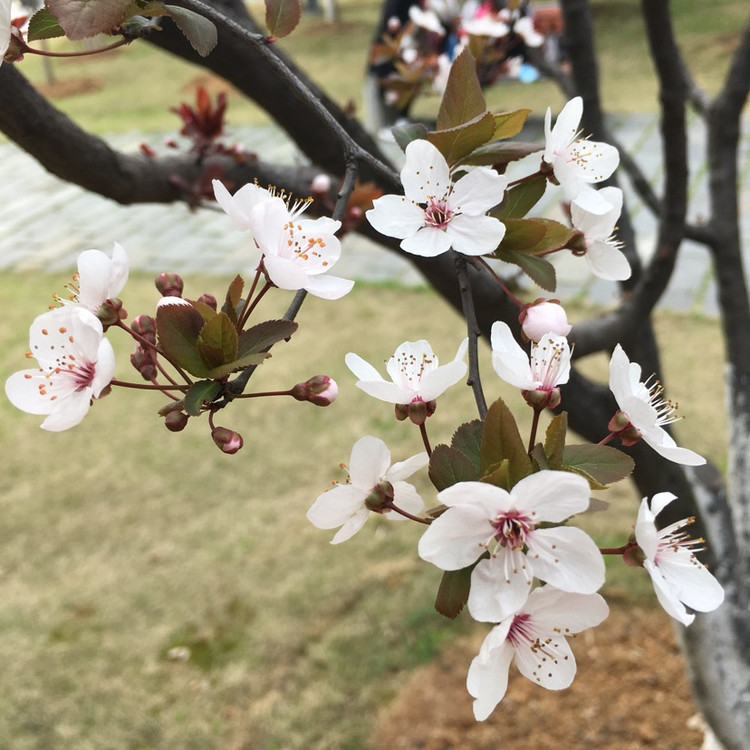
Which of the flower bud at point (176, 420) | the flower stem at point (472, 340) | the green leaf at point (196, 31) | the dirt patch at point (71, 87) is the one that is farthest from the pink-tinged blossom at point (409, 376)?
the dirt patch at point (71, 87)

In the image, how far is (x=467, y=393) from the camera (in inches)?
142

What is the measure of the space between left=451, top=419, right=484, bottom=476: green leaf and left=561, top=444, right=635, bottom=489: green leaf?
0.06 metres

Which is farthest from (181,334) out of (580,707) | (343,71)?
(343,71)

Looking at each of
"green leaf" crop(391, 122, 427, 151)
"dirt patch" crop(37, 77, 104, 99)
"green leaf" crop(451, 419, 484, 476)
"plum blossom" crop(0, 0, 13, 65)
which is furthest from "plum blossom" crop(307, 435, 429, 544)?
"dirt patch" crop(37, 77, 104, 99)

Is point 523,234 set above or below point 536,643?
above

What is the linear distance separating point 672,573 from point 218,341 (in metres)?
0.34

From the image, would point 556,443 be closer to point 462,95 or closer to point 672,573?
point 672,573

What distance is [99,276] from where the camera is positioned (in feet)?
1.98

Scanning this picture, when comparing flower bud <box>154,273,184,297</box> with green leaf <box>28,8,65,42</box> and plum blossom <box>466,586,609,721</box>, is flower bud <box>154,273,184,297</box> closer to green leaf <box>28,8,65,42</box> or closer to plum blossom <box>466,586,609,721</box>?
green leaf <box>28,8,65,42</box>

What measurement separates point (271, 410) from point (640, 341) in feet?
6.85

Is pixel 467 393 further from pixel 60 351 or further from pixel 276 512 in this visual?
pixel 60 351

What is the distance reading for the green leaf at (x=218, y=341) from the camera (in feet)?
1.78

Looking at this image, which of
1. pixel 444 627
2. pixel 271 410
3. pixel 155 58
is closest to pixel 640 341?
pixel 444 627

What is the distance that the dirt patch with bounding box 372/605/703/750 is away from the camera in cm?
201
